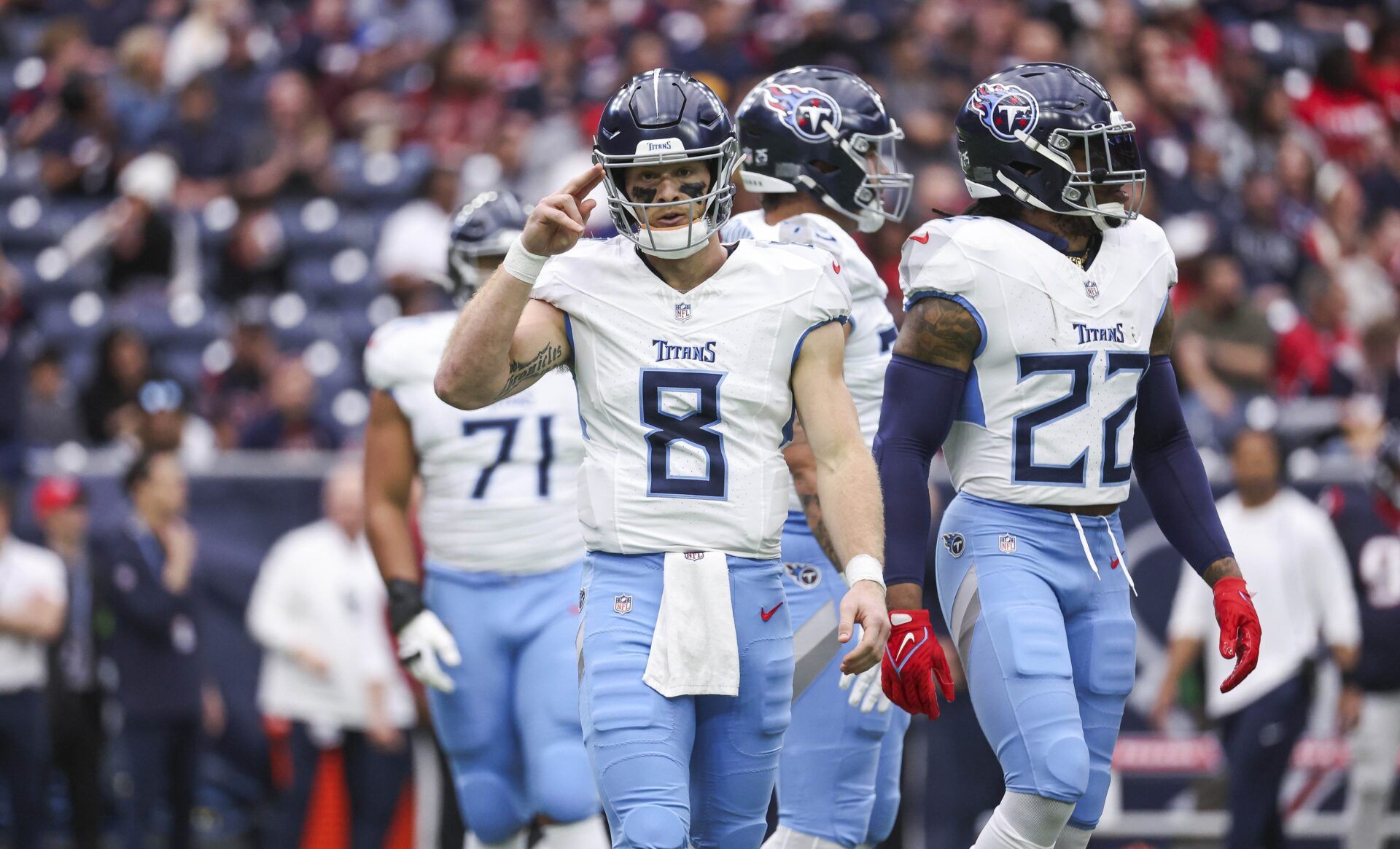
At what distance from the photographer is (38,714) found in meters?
8.73

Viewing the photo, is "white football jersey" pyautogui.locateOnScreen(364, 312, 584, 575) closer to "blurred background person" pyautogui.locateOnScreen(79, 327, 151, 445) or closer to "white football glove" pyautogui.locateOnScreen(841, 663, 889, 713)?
"white football glove" pyautogui.locateOnScreen(841, 663, 889, 713)

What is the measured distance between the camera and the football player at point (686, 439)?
4.02 m

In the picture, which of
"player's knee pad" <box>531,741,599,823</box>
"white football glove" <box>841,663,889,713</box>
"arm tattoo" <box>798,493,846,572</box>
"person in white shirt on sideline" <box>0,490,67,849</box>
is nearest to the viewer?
"white football glove" <box>841,663,889,713</box>

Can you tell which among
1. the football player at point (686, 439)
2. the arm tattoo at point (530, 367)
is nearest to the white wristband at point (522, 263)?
the football player at point (686, 439)

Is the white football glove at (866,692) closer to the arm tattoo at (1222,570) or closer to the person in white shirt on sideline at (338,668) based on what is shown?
the arm tattoo at (1222,570)

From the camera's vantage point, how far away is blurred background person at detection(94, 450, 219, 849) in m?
8.45

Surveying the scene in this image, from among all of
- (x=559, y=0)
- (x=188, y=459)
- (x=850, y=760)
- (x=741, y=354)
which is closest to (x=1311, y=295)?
(x=559, y=0)

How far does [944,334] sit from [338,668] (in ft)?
16.1

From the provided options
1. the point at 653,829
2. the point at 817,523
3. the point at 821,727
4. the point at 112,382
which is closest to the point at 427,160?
the point at 112,382

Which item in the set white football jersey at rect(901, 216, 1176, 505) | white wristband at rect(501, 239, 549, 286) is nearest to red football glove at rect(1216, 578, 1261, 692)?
white football jersey at rect(901, 216, 1176, 505)

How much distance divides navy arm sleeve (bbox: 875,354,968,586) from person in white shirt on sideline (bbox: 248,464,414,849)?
14.7ft

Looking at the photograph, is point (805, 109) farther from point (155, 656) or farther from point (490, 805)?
point (155, 656)

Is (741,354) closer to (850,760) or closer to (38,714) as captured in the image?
(850,760)

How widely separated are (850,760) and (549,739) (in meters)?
0.97
